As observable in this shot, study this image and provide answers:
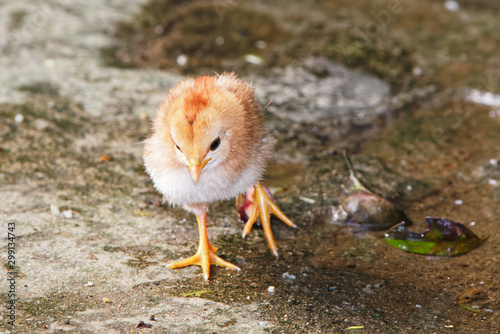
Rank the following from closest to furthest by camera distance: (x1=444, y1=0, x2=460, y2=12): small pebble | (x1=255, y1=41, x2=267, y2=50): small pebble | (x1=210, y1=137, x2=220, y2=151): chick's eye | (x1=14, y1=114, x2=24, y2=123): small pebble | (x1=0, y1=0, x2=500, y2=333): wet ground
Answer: (x1=0, y1=0, x2=500, y2=333): wet ground → (x1=210, y1=137, x2=220, y2=151): chick's eye → (x1=14, y1=114, x2=24, y2=123): small pebble → (x1=255, y1=41, x2=267, y2=50): small pebble → (x1=444, y1=0, x2=460, y2=12): small pebble

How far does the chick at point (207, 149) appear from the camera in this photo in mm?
3064

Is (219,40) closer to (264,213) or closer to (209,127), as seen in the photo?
(264,213)

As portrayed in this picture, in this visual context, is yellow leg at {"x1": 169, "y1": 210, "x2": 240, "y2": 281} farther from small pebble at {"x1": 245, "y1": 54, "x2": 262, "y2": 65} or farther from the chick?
small pebble at {"x1": 245, "y1": 54, "x2": 262, "y2": 65}

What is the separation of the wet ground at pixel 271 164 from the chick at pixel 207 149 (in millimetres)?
231

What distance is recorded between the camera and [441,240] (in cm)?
354

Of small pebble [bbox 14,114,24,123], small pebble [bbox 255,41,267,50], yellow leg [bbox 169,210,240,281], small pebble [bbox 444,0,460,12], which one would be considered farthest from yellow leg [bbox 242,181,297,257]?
small pebble [bbox 444,0,460,12]

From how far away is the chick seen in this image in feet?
10.1

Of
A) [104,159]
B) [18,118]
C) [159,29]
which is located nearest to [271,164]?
[104,159]

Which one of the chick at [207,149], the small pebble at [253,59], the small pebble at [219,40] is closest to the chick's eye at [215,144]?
the chick at [207,149]

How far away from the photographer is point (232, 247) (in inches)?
140

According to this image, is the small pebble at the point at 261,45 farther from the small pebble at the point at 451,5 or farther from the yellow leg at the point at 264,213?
the yellow leg at the point at 264,213

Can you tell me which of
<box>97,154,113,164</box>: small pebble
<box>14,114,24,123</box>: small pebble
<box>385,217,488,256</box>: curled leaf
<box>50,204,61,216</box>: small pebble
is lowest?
<box>385,217,488,256</box>: curled leaf

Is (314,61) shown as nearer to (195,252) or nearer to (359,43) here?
(359,43)

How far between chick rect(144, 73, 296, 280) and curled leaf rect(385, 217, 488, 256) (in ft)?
2.87
